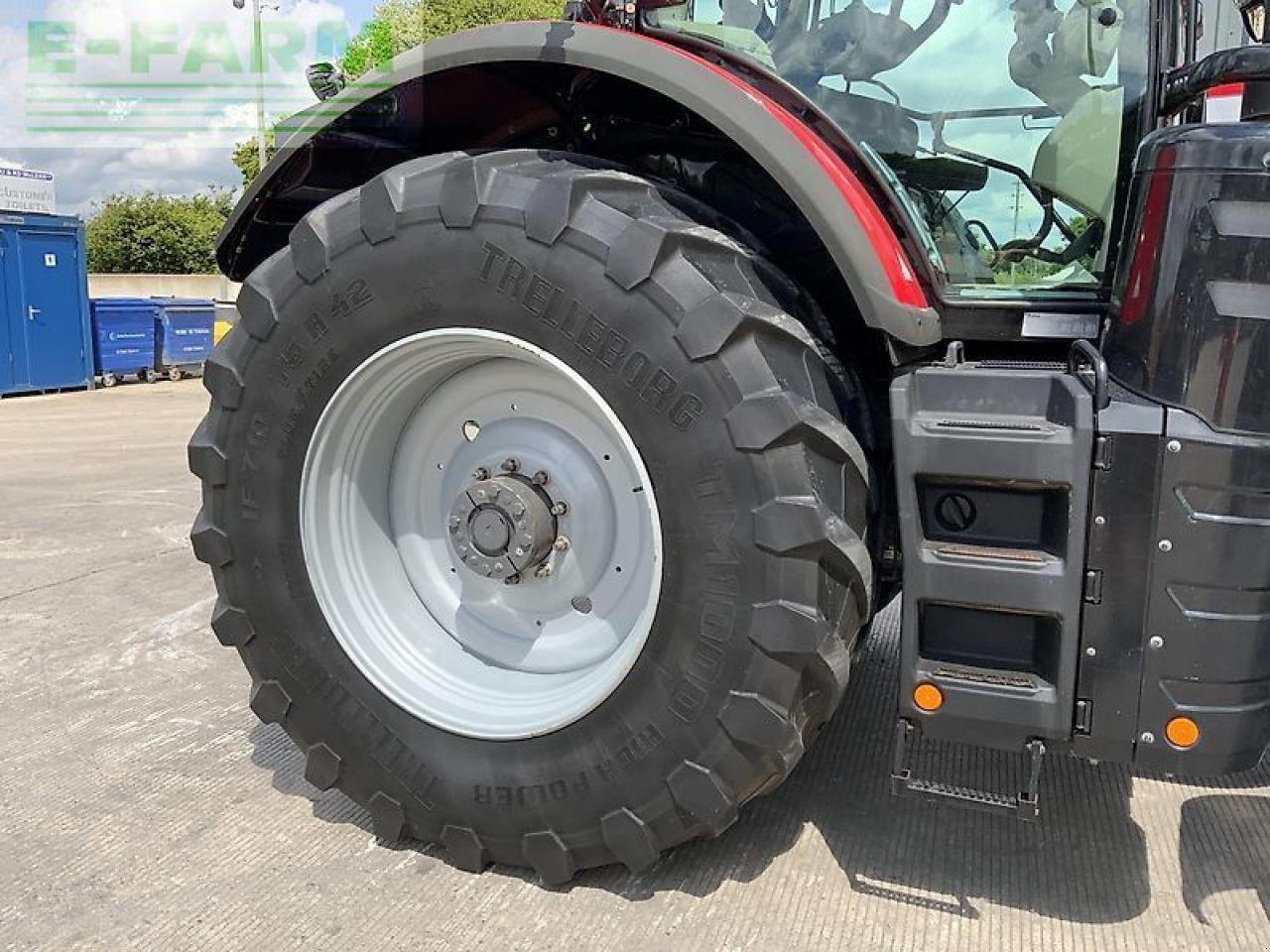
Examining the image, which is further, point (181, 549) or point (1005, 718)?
point (181, 549)

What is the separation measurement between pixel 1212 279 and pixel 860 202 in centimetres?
62

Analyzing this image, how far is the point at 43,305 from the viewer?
12898mm

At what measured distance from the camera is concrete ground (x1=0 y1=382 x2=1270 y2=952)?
209 centimetres

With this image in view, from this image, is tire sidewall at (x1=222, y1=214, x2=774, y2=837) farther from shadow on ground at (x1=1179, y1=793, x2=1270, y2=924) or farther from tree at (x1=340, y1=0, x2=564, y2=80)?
tree at (x1=340, y1=0, x2=564, y2=80)

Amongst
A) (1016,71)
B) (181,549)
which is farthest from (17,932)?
(181,549)

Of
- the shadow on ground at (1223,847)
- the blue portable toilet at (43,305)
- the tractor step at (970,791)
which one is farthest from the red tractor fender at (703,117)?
the blue portable toilet at (43,305)

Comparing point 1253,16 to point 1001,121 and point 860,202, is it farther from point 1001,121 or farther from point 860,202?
point 860,202

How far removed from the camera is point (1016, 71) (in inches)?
88.3

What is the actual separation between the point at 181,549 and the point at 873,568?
13.2 feet

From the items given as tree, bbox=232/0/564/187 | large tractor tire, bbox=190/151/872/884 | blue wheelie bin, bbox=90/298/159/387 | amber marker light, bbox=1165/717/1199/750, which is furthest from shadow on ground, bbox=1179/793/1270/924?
tree, bbox=232/0/564/187

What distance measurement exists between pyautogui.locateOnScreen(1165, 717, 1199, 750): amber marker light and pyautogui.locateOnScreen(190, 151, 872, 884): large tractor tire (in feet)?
1.88

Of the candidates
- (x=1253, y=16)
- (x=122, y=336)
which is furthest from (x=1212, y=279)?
(x=122, y=336)

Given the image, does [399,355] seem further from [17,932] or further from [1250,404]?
[1250,404]

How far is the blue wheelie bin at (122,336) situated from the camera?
549 inches
